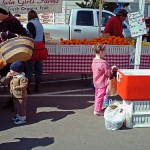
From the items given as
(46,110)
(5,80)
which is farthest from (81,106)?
(5,80)

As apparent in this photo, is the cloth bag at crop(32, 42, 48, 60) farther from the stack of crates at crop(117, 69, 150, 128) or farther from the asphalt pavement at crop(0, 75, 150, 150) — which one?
the stack of crates at crop(117, 69, 150, 128)

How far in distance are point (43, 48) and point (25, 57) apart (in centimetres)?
207

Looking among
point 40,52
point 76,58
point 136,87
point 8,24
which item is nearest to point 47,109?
point 40,52

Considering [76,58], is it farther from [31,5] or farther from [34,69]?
[31,5]

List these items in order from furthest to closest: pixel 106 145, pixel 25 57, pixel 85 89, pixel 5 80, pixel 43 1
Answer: pixel 43 1, pixel 85 89, pixel 5 80, pixel 25 57, pixel 106 145

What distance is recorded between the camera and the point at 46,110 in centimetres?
633

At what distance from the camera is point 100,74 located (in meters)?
5.93

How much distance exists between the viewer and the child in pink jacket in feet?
19.4

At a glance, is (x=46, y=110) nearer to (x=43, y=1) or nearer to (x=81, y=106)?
(x=81, y=106)

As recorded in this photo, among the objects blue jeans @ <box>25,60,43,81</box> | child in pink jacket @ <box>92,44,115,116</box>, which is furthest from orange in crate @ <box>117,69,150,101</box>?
blue jeans @ <box>25,60,43,81</box>

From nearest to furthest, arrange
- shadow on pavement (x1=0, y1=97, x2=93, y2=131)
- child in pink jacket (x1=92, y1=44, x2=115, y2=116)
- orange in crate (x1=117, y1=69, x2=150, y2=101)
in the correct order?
orange in crate (x1=117, y1=69, x2=150, y2=101) → shadow on pavement (x1=0, y1=97, x2=93, y2=131) → child in pink jacket (x1=92, y1=44, x2=115, y2=116)

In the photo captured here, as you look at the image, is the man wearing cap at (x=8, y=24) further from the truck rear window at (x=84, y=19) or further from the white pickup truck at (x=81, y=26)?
the truck rear window at (x=84, y=19)

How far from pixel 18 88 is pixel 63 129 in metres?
0.94

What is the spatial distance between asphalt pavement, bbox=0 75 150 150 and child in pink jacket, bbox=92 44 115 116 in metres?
0.25
